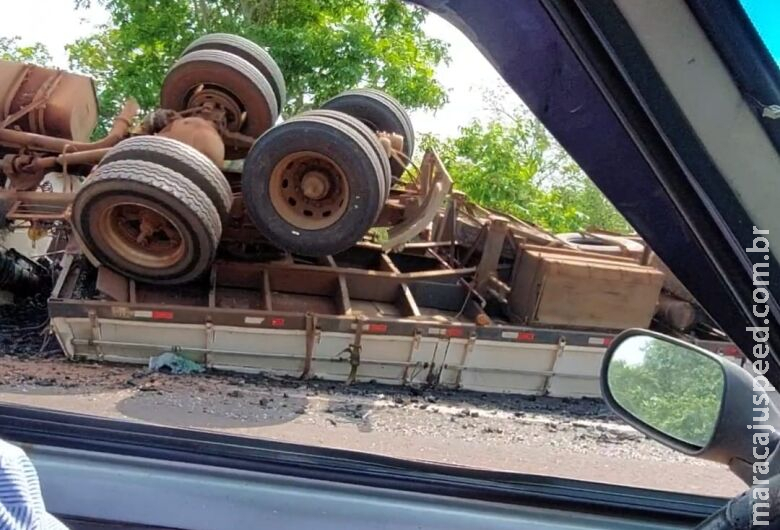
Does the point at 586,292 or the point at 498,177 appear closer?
the point at 586,292

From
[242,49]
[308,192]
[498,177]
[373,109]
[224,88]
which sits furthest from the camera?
[498,177]

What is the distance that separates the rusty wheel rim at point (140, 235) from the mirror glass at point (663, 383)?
3884 millimetres

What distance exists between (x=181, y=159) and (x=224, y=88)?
1451 millimetres

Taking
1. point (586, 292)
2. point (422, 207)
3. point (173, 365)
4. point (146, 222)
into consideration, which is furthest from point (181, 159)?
point (586, 292)

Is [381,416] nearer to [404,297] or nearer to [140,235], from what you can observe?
[404,297]

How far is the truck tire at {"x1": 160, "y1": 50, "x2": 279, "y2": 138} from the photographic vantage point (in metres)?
6.00

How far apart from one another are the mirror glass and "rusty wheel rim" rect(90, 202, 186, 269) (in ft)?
12.7

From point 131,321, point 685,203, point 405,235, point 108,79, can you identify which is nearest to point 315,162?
point 405,235

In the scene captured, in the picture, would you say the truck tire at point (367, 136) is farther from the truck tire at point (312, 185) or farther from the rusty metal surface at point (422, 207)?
the rusty metal surface at point (422, 207)

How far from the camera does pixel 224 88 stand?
6094 mm

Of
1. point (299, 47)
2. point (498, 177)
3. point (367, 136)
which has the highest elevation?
point (299, 47)

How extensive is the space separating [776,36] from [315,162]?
4.18 meters

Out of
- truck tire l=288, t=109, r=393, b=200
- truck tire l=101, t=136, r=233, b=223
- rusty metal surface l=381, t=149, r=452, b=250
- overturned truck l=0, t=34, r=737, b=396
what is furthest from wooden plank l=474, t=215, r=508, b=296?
truck tire l=101, t=136, r=233, b=223

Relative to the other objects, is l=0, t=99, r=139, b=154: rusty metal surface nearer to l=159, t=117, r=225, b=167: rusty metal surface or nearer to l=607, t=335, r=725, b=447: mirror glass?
l=159, t=117, r=225, b=167: rusty metal surface
